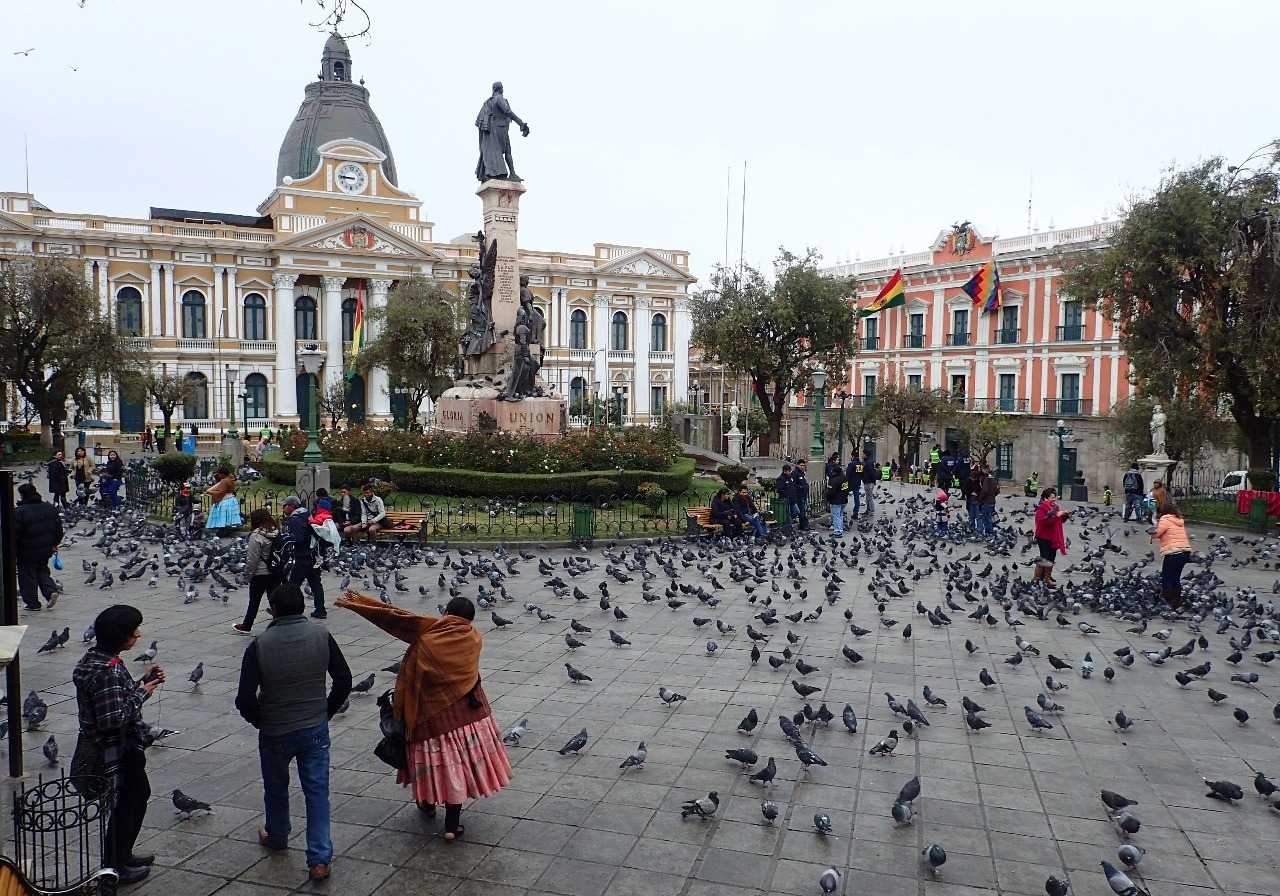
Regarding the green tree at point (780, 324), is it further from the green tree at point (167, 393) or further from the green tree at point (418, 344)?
the green tree at point (167, 393)

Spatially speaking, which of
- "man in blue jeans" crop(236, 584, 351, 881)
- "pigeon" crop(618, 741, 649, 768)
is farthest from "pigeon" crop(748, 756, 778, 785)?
"man in blue jeans" crop(236, 584, 351, 881)

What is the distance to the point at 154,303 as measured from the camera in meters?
50.3

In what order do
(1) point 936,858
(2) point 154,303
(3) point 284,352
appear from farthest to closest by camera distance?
(3) point 284,352 < (2) point 154,303 < (1) point 936,858

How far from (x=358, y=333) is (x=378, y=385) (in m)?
10.8

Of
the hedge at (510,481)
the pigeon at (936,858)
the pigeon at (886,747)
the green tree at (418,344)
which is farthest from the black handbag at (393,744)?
the green tree at (418,344)

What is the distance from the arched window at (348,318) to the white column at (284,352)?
2942 millimetres

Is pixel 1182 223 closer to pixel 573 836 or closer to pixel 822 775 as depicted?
pixel 822 775

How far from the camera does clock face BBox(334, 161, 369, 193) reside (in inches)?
2196

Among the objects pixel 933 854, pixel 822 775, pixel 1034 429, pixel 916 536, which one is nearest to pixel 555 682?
pixel 822 775

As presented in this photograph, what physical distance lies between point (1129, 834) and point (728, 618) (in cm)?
605

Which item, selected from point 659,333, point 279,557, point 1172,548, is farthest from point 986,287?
point 279,557

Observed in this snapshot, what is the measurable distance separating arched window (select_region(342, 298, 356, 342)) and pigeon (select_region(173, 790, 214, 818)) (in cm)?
5137

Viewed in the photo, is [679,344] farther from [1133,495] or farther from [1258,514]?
[1258,514]

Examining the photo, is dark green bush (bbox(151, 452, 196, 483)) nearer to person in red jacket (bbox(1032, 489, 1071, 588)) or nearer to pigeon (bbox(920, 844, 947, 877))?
person in red jacket (bbox(1032, 489, 1071, 588))
